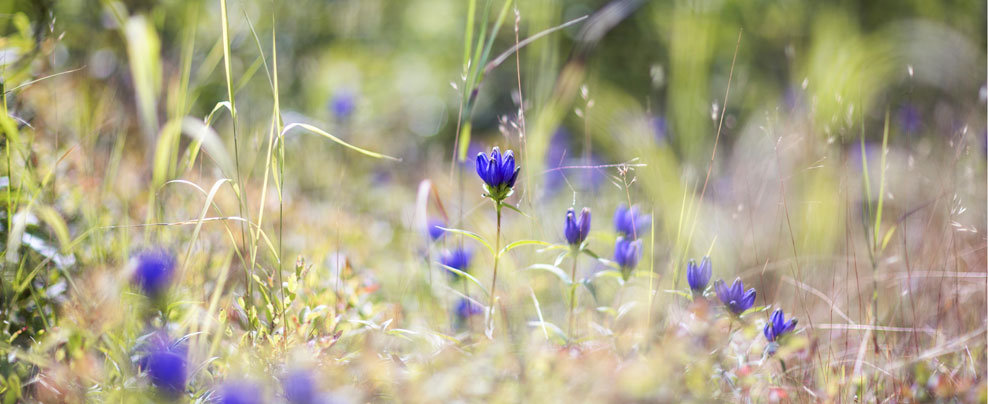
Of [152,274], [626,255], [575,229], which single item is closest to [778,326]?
→ [626,255]

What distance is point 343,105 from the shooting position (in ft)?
10.5

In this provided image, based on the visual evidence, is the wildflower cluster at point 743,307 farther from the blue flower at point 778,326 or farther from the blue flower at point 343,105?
the blue flower at point 343,105

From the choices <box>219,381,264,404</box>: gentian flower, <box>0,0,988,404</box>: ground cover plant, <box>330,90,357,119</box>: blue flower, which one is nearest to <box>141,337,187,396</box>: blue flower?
<box>0,0,988,404</box>: ground cover plant

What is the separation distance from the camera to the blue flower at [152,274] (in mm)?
1206

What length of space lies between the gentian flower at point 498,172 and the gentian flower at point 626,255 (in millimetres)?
288

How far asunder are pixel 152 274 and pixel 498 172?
2.10 feet

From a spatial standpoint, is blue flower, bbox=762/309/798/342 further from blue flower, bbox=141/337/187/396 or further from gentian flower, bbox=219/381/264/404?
blue flower, bbox=141/337/187/396

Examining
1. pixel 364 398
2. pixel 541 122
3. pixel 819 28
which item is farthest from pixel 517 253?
pixel 819 28

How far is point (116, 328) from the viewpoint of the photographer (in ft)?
3.90

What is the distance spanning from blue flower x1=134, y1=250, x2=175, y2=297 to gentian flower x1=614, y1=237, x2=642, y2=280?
33.4 inches

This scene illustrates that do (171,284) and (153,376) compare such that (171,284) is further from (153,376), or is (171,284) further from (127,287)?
(153,376)

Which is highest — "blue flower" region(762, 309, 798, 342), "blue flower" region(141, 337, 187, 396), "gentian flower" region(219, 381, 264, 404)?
"gentian flower" region(219, 381, 264, 404)

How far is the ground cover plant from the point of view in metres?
1.15

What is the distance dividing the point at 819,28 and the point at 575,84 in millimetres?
2091
